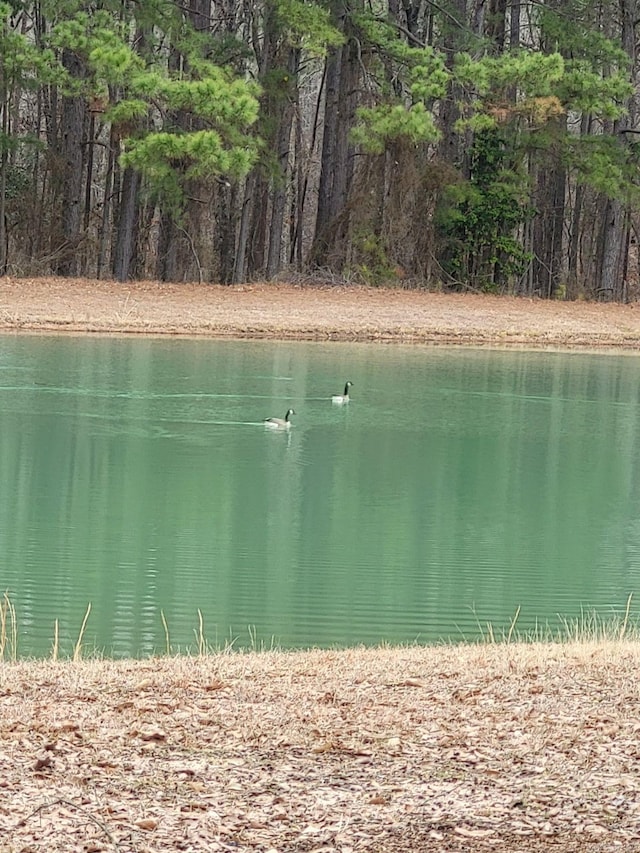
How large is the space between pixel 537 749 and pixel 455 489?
9.63 m

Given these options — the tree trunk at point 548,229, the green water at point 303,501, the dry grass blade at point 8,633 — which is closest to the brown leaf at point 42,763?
the dry grass blade at point 8,633

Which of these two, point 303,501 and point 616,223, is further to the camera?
point 616,223

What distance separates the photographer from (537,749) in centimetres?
532

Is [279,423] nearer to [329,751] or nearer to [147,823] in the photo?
[329,751]

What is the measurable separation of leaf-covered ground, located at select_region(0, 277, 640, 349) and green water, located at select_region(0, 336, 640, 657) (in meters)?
4.79

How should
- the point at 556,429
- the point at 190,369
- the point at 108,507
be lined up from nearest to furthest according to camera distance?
the point at 108,507, the point at 556,429, the point at 190,369

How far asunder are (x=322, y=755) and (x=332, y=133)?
34.0 m

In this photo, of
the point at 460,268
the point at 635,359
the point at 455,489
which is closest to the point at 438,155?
the point at 460,268

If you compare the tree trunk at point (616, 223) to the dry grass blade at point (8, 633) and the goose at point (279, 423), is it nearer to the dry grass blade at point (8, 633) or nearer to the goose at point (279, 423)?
the goose at point (279, 423)

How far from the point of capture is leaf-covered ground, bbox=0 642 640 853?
14.5 ft

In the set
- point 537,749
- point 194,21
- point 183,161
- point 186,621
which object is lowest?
point 186,621

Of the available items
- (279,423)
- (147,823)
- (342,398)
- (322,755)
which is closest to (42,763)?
(147,823)

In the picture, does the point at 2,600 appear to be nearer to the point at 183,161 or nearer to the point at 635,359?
the point at 635,359

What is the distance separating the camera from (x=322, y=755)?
5.27 metres
